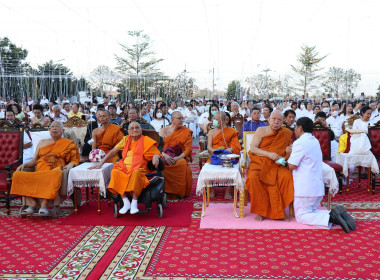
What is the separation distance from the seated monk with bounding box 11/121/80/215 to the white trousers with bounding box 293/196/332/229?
9.97 ft

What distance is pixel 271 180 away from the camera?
4.96m

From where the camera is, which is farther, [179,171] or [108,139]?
[108,139]

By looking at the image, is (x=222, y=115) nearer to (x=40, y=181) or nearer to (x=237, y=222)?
(x=237, y=222)

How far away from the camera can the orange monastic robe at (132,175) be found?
16.5 ft

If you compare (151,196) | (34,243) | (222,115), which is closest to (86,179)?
(151,196)

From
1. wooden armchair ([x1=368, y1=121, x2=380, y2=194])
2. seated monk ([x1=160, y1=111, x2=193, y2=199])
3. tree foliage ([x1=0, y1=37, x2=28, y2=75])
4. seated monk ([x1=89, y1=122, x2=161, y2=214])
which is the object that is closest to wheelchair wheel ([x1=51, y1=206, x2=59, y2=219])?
seated monk ([x1=89, y1=122, x2=161, y2=214])

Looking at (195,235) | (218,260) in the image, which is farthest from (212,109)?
(218,260)

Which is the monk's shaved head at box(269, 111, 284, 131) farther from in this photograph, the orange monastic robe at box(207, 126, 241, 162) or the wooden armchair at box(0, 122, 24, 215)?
the wooden armchair at box(0, 122, 24, 215)

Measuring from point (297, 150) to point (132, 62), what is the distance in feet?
110

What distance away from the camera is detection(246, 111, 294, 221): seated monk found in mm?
4934

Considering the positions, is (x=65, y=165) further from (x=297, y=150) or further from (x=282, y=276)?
(x=282, y=276)

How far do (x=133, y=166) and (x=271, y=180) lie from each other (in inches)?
71.4

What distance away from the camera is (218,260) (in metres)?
3.73

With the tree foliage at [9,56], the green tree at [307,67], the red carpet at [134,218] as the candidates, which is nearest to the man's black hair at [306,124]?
the red carpet at [134,218]
